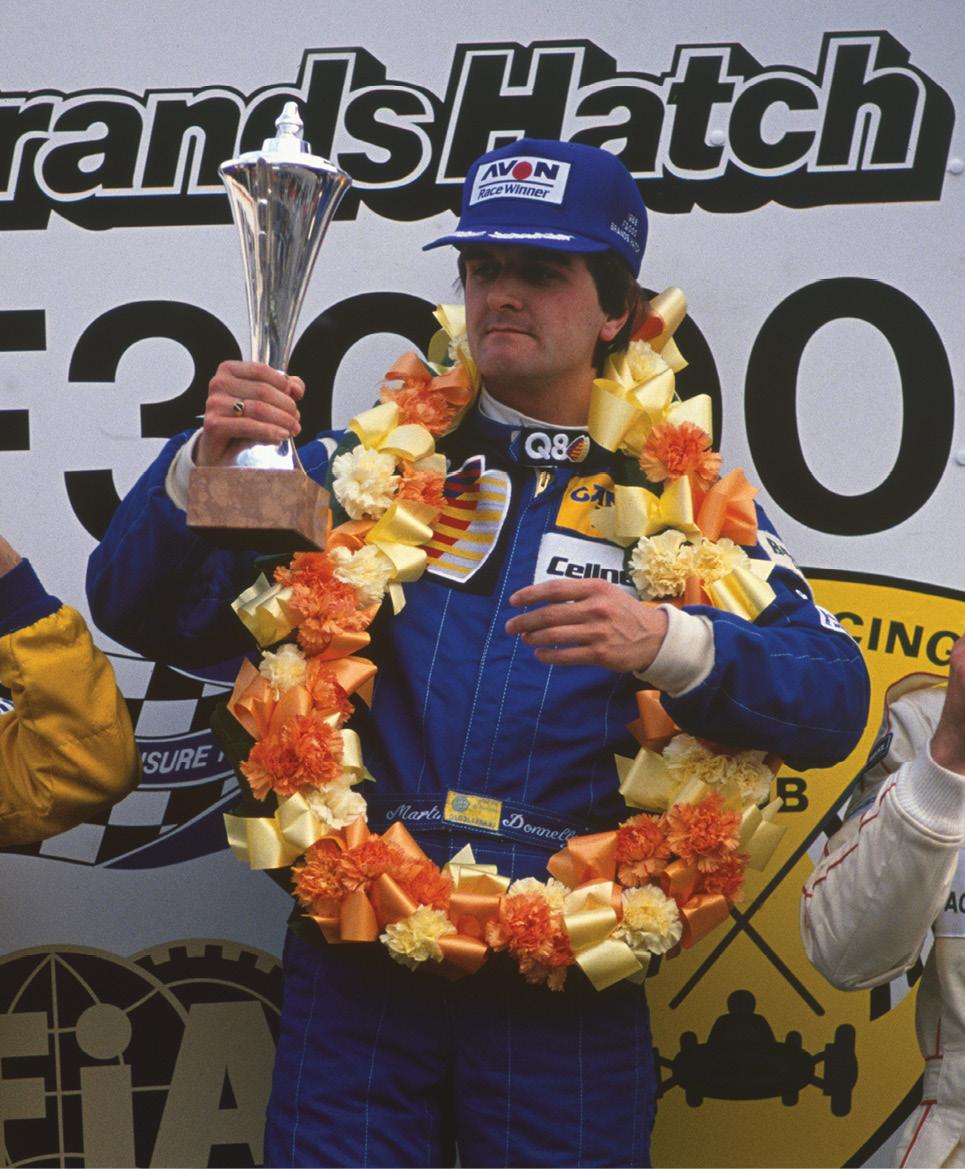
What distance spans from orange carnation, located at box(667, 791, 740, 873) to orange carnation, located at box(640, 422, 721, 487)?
0.52 m

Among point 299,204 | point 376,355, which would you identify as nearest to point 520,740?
point 299,204

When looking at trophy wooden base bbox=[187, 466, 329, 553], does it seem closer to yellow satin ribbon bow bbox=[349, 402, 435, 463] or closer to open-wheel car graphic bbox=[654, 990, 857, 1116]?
yellow satin ribbon bow bbox=[349, 402, 435, 463]

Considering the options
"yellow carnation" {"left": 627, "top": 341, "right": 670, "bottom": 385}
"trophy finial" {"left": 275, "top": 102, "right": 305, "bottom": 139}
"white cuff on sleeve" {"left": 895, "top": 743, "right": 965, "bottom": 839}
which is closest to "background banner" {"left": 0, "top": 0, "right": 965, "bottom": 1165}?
"yellow carnation" {"left": 627, "top": 341, "right": 670, "bottom": 385}

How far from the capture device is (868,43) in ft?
9.11

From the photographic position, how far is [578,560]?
89.0 inches

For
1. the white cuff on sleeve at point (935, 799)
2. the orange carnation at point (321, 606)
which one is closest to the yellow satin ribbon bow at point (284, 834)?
the orange carnation at point (321, 606)

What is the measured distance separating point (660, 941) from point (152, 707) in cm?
118

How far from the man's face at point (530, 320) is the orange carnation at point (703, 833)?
699 millimetres

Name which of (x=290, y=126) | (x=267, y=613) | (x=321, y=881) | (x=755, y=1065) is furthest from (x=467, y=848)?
(x=290, y=126)

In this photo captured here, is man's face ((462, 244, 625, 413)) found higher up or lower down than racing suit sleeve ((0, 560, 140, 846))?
higher up

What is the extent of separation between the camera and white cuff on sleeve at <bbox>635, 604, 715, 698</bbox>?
→ 1.98 m

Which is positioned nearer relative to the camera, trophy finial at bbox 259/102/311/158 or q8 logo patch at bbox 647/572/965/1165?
trophy finial at bbox 259/102/311/158

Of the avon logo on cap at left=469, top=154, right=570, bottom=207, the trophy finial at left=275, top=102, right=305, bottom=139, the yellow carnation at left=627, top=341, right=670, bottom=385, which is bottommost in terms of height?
the yellow carnation at left=627, top=341, right=670, bottom=385

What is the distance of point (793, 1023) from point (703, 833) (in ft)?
2.57
